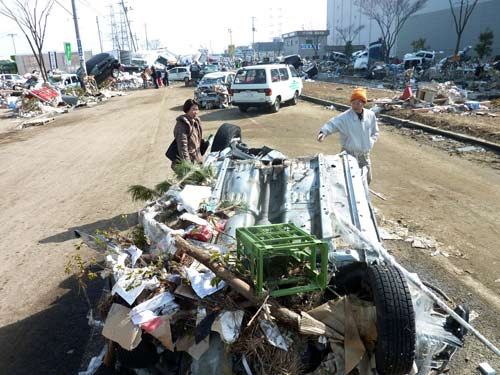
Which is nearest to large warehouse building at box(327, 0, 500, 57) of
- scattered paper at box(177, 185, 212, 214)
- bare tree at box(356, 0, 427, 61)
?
bare tree at box(356, 0, 427, 61)

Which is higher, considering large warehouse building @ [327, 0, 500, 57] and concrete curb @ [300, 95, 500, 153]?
large warehouse building @ [327, 0, 500, 57]

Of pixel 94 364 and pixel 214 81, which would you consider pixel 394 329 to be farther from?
pixel 214 81

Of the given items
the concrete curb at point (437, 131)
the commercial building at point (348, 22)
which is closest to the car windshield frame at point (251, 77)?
the concrete curb at point (437, 131)

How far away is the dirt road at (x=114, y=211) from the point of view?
3816 millimetres

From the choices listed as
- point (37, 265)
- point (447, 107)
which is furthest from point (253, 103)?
point (37, 265)

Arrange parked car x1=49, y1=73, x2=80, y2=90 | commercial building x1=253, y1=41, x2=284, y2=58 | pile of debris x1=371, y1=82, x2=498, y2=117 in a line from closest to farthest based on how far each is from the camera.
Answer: pile of debris x1=371, y1=82, x2=498, y2=117, parked car x1=49, y1=73, x2=80, y2=90, commercial building x1=253, y1=41, x2=284, y2=58

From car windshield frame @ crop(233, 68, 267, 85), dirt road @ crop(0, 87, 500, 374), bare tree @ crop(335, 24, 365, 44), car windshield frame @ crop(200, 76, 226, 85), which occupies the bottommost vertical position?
dirt road @ crop(0, 87, 500, 374)

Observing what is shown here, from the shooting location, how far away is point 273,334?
2.50 m

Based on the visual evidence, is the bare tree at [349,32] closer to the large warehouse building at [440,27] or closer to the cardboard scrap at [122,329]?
the large warehouse building at [440,27]

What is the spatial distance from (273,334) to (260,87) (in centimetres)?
1421

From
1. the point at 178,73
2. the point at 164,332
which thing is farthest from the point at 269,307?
the point at 178,73

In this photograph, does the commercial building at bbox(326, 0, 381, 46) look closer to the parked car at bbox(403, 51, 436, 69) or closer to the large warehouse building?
the large warehouse building

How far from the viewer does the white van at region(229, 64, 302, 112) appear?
1595 centimetres

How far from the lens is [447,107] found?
564 inches
